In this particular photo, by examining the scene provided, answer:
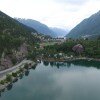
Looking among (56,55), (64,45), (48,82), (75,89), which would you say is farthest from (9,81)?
(64,45)

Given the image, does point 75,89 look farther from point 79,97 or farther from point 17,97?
point 17,97

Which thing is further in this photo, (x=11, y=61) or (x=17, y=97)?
(x=11, y=61)

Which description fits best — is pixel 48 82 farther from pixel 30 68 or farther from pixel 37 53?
pixel 37 53

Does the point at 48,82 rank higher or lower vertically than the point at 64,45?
lower

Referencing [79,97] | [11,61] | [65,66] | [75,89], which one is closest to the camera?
[79,97]

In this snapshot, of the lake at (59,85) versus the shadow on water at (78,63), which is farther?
the shadow on water at (78,63)

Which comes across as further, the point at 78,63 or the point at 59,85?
the point at 78,63

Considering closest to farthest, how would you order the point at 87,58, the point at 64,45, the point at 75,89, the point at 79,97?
the point at 79,97 → the point at 75,89 → the point at 87,58 → the point at 64,45

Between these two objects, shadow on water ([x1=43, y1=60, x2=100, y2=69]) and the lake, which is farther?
shadow on water ([x1=43, y1=60, x2=100, y2=69])
